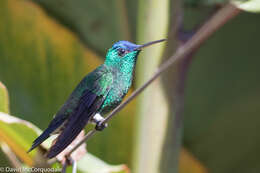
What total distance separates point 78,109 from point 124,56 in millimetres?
270

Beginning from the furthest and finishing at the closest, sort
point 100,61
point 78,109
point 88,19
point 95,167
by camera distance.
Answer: point 88,19 → point 100,61 → point 95,167 → point 78,109

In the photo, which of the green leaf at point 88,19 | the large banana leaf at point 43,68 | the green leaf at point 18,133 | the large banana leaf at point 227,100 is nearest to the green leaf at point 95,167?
the green leaf at point 18,133

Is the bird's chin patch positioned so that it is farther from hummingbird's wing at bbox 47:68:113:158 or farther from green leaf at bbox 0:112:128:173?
green leaf at bbox 0:112:128:173

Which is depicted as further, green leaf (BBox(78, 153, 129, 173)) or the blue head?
green leaf (BBox(78, 153, 129, 173))

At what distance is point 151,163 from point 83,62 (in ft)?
2.66

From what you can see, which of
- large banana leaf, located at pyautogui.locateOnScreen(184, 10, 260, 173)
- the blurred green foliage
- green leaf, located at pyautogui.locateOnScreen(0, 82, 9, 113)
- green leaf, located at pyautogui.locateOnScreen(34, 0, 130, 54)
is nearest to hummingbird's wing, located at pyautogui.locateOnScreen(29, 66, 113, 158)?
green leaf, located at pyautogui.locateOnScreen(0, 82, 9, 113)

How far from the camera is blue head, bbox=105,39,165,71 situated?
1198 mm

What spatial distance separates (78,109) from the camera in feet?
3.33

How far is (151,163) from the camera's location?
175cm

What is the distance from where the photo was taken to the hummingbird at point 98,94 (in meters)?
0.97

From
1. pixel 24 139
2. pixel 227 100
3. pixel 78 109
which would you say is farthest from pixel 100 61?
pixel 78 109

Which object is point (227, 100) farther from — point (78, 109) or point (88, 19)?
point (78, 109)

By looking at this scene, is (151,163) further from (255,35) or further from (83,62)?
(255,35)

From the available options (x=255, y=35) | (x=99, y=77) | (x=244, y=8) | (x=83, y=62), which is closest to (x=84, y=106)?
(x=99, y=77)
